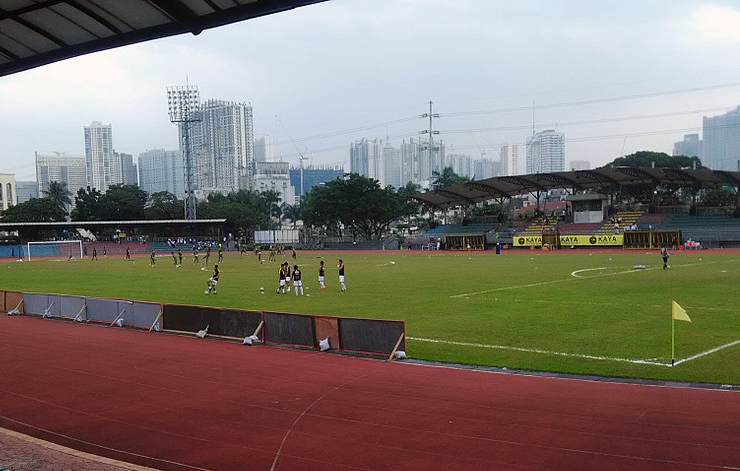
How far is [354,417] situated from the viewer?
38.1 ft

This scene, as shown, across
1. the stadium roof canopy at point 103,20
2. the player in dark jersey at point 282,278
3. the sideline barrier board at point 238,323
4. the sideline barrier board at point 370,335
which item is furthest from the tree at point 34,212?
the stadium roof canopy at point 103,20

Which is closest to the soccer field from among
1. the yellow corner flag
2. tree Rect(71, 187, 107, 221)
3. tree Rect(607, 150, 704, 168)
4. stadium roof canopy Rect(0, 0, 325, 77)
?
the yellow corner flag

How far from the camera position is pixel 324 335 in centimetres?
1830

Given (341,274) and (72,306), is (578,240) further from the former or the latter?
(72,306)

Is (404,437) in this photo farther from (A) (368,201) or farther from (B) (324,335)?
(A) (368,201)

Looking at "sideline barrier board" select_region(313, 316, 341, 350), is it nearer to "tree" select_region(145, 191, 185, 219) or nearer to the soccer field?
the soccer field

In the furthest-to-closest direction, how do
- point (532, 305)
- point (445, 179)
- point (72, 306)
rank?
1. point (445, 179)
2. point (72, 306)
3. point (532, 305)

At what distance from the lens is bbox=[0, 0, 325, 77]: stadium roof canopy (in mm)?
8438

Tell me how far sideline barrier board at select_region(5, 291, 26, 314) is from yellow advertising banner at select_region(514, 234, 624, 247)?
61038 millimetres

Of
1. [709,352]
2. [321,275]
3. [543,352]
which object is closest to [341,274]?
[321,275]

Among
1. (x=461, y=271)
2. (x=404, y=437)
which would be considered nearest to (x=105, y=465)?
(x=404, y=437)

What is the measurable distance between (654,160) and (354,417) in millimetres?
131907

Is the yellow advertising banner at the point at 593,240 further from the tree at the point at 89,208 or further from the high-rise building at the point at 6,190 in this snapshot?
the high-rise building at the point at 6,190

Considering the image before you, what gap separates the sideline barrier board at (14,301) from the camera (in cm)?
2852
